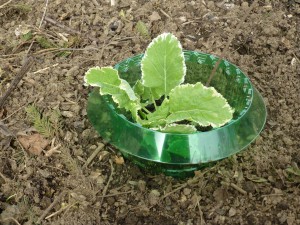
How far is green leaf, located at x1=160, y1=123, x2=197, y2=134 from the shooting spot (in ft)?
4.58

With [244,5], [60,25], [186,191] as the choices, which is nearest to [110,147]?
[186,191]

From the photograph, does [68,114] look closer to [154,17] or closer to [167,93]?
[167,93]

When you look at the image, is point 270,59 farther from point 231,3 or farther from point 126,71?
point 126,71

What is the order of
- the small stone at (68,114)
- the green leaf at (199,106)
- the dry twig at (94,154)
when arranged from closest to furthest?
the green leaf at (199,106) < the dry twig at (94,154) < the small stone at (68,114)

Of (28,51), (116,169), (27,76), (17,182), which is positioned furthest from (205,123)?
(28,51)

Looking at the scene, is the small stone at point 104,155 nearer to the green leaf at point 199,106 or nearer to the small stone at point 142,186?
the small stone at point 142,186

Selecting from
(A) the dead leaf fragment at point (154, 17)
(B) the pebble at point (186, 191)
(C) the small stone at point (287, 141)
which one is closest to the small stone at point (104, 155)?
(B) the pebble at point (186, 191)

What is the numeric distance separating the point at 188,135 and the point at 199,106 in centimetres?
9

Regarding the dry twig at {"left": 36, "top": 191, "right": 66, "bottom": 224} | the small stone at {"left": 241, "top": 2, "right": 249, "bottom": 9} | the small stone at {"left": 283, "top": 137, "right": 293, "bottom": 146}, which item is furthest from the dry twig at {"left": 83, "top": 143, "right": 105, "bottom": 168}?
the small stone at {"left": 241, "top": 2, "right": 249, "bottom": 9}

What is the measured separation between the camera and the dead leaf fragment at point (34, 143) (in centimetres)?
164

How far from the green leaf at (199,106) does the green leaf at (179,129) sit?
29 mm

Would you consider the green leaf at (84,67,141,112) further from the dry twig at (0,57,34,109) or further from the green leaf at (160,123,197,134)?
the dry twig at (0,57,34,109)

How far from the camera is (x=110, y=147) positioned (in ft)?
5.47

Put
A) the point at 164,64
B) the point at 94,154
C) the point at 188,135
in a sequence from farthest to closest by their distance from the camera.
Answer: the point at 94,154, the point at 164,64, the point at 188,135
